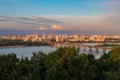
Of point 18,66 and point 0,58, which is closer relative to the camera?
point 18,66

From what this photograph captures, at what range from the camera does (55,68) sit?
9406 mm

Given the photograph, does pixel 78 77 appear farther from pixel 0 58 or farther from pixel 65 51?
pixel 0 58

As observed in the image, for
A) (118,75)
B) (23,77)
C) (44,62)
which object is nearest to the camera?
(23,77)

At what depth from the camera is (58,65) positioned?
970 cm

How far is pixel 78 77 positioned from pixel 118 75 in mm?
1495

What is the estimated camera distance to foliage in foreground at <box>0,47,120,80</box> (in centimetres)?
931

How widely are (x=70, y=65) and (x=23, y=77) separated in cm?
190

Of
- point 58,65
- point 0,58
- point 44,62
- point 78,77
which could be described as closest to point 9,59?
point 0,58

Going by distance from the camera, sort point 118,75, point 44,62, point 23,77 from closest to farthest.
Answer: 1. point 23,77
2. point 118,75
3. point 44,62

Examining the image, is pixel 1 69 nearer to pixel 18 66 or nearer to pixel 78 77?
pixel 18 66

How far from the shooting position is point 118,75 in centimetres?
969

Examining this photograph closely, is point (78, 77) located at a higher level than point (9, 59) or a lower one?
lower

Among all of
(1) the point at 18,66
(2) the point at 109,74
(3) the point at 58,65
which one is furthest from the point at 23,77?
(2) the point at 109,74

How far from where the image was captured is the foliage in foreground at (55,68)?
30.6 feet
